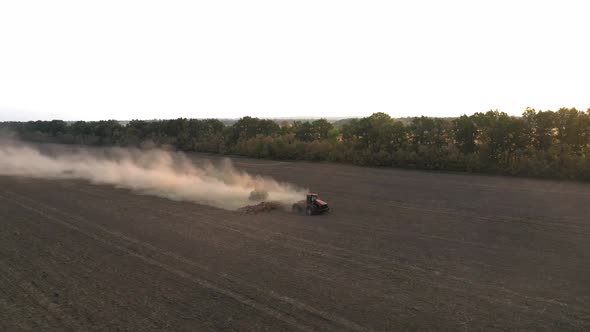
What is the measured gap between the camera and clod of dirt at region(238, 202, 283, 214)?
1664 cm

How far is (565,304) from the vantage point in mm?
8070

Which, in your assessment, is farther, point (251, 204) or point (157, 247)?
point (251, 204)

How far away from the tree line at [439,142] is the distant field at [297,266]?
30.1 ft

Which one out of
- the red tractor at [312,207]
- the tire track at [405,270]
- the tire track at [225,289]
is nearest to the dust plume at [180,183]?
the red tractor at [312,207]

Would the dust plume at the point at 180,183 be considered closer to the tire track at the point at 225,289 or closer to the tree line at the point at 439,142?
the tire track at the point at 225,289

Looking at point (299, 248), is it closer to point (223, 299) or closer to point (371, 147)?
point (223, 299)

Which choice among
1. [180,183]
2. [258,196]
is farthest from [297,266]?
[180,183]

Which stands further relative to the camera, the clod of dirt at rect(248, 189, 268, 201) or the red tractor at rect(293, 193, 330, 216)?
→ the clod of dirt at rect(248, 189, 268, 201)

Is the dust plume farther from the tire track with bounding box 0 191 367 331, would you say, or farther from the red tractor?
the tire track with bounding box 0 191 367 331

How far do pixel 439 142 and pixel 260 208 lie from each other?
867 inches

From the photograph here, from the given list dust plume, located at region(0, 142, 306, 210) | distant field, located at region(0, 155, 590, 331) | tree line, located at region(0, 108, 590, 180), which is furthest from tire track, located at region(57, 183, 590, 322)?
tree line, located at region(0, 108, 590, 180)

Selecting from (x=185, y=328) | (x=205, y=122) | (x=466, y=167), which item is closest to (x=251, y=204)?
(x=185, y=328)

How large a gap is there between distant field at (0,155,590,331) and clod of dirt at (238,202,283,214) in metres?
0.61

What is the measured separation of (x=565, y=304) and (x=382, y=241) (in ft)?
17.6
